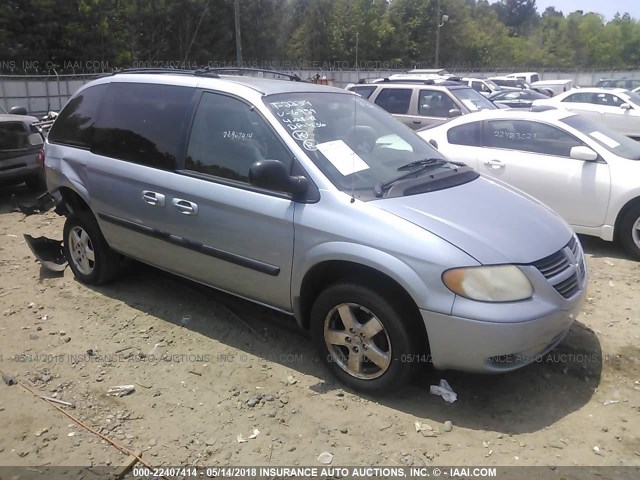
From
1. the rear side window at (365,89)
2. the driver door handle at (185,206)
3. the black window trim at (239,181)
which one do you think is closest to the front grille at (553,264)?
the black window trim at (239,181)

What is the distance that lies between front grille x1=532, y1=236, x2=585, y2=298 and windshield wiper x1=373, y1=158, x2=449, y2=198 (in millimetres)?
1004

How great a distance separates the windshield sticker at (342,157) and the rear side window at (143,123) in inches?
45.4

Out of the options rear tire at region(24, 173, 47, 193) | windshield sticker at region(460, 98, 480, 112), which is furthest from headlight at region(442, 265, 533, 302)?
windshield sticker at region(460, 98, 480, 112)

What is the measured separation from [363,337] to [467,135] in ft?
14.4

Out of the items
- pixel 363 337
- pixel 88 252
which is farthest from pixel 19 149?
pixel 363 337

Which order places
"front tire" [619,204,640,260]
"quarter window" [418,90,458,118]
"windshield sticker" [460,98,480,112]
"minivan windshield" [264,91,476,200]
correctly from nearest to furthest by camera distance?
"minivan windshield" [264,91,476,200] → "front tire" [619,204,640,260] → "windshield sticker" [460,98,480,112] → "quarter window" [418,90,458,118]

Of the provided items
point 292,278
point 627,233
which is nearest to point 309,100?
point 292,278

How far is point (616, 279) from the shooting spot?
17.7 feet

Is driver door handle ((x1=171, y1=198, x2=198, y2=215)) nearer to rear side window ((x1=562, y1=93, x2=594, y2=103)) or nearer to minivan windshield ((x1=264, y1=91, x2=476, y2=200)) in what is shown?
minivan windshield ((x1=264, y1=91, x2=476, y2=200))

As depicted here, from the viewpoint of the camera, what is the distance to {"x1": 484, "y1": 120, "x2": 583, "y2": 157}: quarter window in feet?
20.7

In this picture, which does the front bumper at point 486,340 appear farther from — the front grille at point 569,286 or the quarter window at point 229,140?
the quarter window at point 229,140

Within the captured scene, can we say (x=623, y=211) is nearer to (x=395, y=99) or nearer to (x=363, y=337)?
(x=363, y=337)

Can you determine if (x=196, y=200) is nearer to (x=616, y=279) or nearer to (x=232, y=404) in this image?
(x=232, y=404)

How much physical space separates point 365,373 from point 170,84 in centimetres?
265
